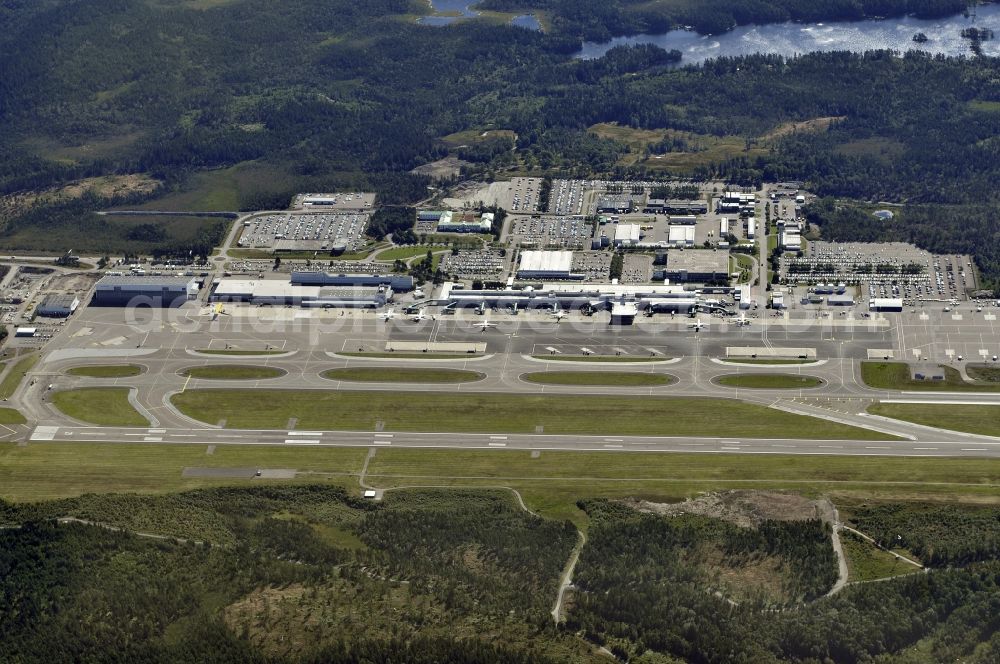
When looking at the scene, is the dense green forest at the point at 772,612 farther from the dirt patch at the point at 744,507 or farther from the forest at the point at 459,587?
the dirt patch at the point at 744,507

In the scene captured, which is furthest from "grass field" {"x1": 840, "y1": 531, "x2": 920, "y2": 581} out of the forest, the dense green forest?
the dense green forest

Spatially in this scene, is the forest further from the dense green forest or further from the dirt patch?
the dirt patch

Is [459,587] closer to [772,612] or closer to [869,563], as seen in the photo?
Result: [772,612]

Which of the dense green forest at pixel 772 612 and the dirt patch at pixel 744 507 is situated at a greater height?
the dirt patch at pixel 744 507

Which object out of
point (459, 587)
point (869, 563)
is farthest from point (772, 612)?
point (459, 587)

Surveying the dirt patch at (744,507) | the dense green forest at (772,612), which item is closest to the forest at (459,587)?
the dense green forest at (772,612)

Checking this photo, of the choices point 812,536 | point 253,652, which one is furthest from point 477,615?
point 812,536

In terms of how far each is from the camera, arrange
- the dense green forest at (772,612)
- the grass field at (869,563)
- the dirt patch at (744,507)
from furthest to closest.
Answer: the dirt patch at (744,507) → the grass field at (869,563) → the dense green forest at (772,612)
